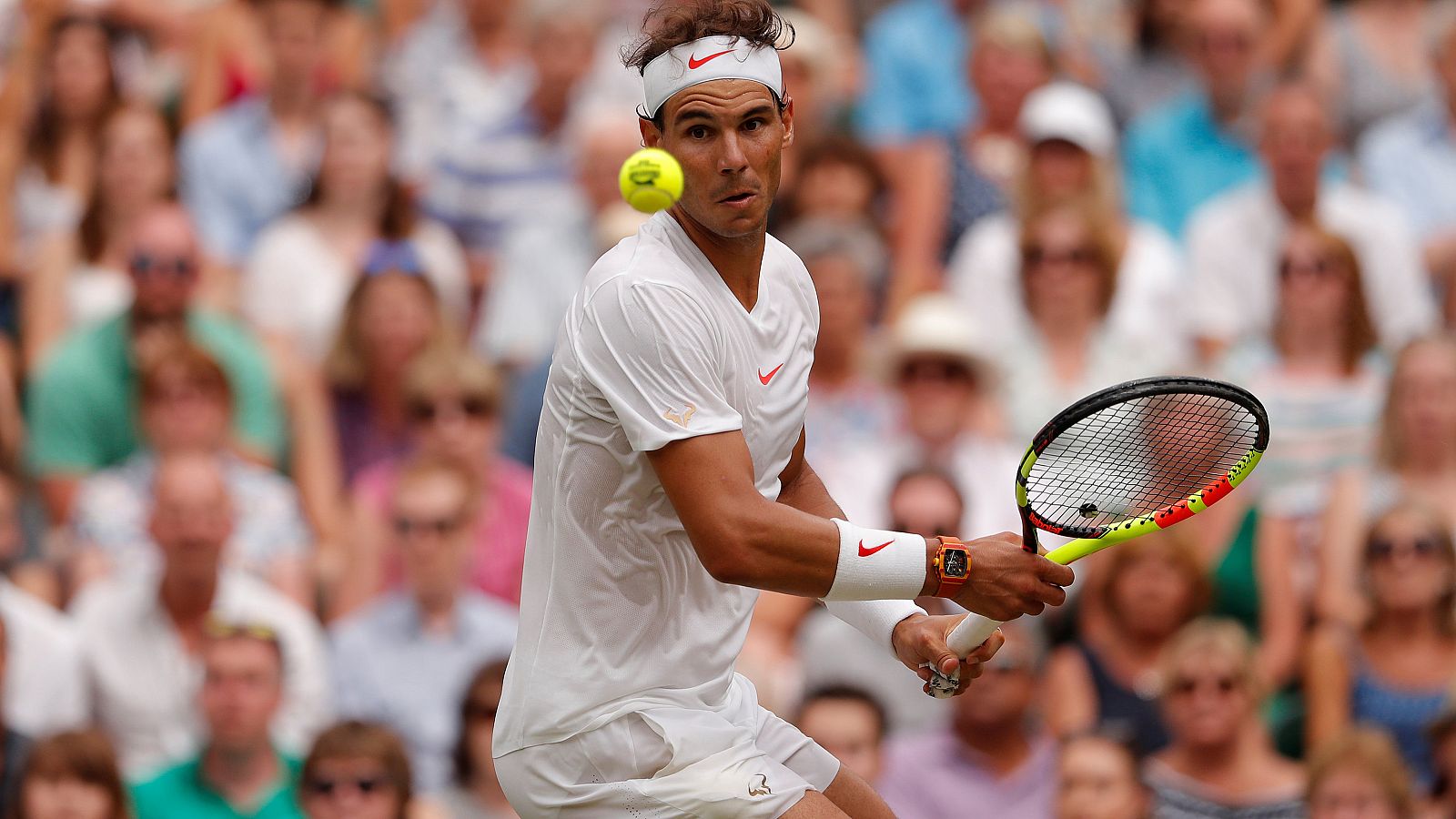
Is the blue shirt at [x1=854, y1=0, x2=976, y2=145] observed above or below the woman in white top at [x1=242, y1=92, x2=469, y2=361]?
above

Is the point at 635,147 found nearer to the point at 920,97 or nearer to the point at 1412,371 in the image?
the point at 920,97

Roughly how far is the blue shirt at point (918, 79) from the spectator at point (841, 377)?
2.08m

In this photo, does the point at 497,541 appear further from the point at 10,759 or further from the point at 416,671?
the point at 10,759

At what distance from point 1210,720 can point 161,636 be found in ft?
12.3

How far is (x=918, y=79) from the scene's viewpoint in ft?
36.3

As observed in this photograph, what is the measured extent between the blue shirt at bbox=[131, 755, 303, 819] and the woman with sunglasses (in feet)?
12.0

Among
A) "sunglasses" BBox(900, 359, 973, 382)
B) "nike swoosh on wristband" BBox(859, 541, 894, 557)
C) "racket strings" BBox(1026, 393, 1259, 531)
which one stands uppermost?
"sunglasses" BBox(900, 359, 973, 382)

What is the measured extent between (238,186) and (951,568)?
6.89 metres

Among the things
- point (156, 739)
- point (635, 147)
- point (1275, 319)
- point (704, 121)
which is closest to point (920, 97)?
point (635, 147)

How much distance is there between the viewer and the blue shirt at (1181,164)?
34.4 feet

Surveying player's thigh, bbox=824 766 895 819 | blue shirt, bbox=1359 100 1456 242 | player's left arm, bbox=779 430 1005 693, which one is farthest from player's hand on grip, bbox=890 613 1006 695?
blue shirt, bbox=1359 100 1456 242

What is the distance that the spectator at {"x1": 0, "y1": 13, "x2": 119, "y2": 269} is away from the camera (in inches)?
398

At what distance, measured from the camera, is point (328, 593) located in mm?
8898

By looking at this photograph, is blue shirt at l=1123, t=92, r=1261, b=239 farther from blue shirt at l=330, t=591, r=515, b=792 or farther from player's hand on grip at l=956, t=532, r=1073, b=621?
player's hand on grip at l=956, t=532, r=1073, b=621
